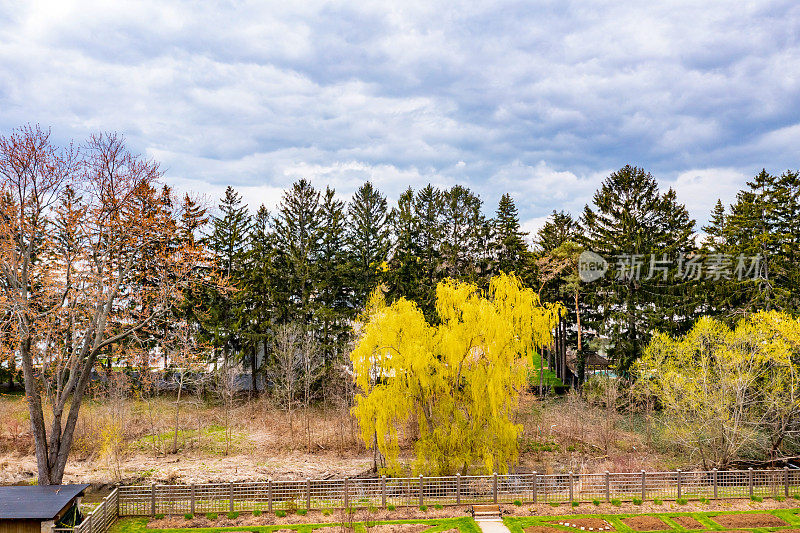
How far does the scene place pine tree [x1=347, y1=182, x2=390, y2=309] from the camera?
115 ft

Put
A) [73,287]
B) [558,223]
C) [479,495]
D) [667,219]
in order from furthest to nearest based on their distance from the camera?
[558,223] → [667,219] → [479,495] → [73,287]

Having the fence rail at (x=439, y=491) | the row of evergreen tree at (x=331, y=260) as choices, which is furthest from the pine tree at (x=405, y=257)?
the fence rail at (x=439, y=491)

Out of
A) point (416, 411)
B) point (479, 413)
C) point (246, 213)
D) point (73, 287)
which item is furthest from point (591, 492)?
point (246, 213)

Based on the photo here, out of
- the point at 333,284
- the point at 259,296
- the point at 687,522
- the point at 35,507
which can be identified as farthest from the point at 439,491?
the point at 259,296

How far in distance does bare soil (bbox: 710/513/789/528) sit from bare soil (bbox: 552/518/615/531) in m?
3.72

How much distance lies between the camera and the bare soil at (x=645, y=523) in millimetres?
15578

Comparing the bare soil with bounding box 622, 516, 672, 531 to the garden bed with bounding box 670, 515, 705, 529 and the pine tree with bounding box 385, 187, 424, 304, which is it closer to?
the garden bed with bounding box 670, 515, 705, 529

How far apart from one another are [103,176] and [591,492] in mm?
20364

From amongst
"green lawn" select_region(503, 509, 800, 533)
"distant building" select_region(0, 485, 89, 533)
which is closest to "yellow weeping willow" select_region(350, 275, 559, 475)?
"green lawn" select_region(503, 509, 800, 533)

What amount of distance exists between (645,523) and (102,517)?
56.2 feet

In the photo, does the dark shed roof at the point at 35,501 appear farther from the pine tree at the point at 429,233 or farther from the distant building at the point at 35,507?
the pine tree at the point at 429,233

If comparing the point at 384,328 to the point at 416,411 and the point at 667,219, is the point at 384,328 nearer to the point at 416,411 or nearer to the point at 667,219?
the point at 416,411

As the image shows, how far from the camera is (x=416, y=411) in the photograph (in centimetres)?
2072

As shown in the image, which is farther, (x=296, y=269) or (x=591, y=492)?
(x=296, y=269)
